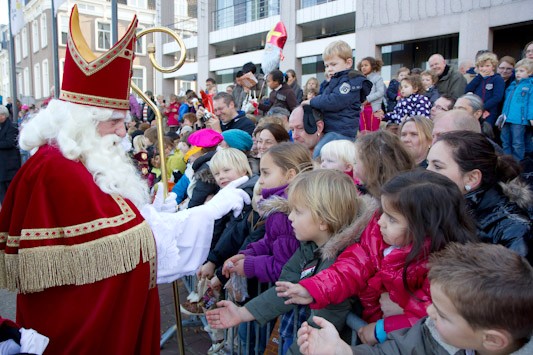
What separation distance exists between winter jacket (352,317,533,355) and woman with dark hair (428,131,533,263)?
689mm

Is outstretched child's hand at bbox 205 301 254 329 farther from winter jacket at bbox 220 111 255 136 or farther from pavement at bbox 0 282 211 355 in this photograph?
winter jacket at bbox 220 111 255 136

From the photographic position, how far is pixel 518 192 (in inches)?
87.7

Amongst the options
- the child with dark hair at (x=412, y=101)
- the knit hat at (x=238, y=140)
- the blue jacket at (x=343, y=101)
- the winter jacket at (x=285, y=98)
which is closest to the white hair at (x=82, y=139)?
the knit hat at (x=238, y=140)

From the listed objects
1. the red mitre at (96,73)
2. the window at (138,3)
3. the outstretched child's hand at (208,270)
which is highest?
the window at (138,3)

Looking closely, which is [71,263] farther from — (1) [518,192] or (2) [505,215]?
(1) [518,192]

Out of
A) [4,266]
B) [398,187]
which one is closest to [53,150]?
[4,266]

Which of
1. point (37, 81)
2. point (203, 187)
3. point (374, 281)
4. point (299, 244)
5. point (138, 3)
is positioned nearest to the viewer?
point (374, 281)

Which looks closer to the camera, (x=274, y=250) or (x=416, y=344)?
(x=416, y=344)

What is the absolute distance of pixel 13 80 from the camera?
11.3 m

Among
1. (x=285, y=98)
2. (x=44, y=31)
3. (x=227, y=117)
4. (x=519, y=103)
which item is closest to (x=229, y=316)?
(x=227, y=117)

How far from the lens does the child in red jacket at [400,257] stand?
1809 mm

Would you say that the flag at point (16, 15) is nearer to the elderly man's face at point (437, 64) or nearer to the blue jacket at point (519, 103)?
the elderly man's face at point (437, 64)

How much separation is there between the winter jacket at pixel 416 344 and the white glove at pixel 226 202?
1387 millimetres

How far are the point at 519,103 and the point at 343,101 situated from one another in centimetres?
290
